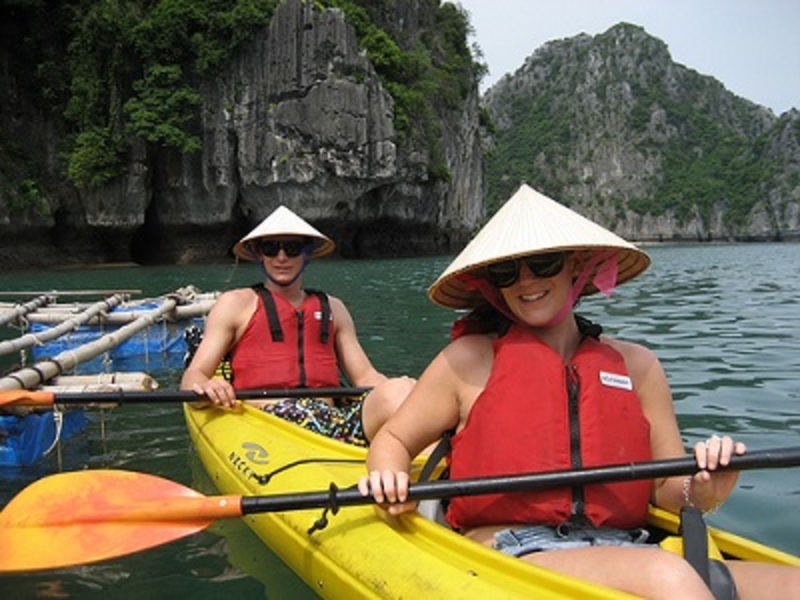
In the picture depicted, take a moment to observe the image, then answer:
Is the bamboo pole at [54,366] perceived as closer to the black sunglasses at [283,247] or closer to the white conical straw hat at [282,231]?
the white conical straw hat at [282,231]

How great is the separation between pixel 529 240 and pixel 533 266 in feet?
0.27

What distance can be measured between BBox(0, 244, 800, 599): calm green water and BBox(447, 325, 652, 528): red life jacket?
118cm

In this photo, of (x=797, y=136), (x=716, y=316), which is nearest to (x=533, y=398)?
(x=716, y=316)

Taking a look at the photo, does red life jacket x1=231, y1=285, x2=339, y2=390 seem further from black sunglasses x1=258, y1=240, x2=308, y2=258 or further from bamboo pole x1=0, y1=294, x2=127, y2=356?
bamboo pole x1=0, y1=294, x2=127, y2=356

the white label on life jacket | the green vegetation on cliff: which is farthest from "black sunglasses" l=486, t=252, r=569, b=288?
the green vegetation on cliff

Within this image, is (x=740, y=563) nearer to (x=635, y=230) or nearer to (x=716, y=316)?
(x=716, y=316)

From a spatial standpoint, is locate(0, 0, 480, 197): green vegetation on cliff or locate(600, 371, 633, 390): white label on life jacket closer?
locate(600, 371, 633, 390): white label on life jacket

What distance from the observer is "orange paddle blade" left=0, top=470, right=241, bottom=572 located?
2.46 metres

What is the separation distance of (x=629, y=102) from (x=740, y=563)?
12462cm

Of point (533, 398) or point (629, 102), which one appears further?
point (629, 102)

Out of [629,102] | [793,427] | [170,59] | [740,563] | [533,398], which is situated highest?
[629,102]

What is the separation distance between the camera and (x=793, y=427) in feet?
15.6

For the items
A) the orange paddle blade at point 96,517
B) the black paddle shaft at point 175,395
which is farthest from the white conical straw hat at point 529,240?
the black paddle shaft at point 175,395

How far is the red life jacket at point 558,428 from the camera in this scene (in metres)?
2.04
